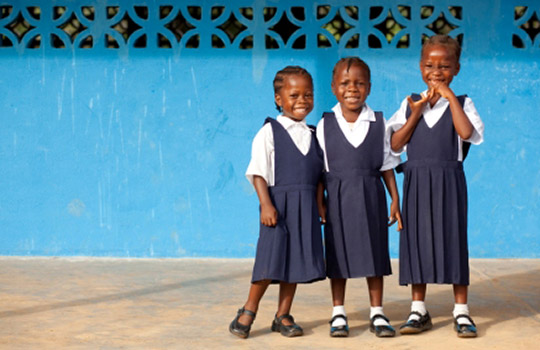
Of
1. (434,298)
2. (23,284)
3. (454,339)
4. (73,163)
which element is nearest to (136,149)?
→ (73,163)

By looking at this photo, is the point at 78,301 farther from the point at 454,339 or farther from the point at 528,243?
the point at 528,243

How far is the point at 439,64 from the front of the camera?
4.54 meters

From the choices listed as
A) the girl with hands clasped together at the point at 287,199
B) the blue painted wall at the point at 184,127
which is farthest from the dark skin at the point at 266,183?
the blue painted wall at the point at 184,127

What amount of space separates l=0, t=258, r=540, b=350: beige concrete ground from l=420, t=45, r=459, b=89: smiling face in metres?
1.26

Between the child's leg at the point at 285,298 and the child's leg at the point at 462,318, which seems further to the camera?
the child's leg at the point at 285,298

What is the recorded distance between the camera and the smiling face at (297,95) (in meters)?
4.53

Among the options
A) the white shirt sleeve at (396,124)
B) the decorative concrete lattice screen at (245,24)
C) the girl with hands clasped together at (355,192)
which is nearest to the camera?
the girl with hands clasped together at (355,192)

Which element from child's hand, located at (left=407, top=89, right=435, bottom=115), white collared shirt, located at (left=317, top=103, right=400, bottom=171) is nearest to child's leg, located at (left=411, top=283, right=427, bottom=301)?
white collared shirt, located at (left=317, top=103, right=400, bottom=171)

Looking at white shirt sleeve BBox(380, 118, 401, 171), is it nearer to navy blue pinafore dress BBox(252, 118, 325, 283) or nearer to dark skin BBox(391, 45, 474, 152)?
dark skin BBox(391, 45, 474, 152)

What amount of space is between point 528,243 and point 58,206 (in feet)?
12.0

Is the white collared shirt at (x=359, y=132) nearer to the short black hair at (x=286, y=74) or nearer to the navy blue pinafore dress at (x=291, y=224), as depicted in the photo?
the navy blue pinafore dress at (x=291, y=224)

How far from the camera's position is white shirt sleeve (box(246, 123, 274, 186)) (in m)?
4.52

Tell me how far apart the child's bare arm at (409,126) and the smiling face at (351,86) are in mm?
223

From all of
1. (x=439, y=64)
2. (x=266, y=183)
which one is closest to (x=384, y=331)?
(x=266, y=183)
